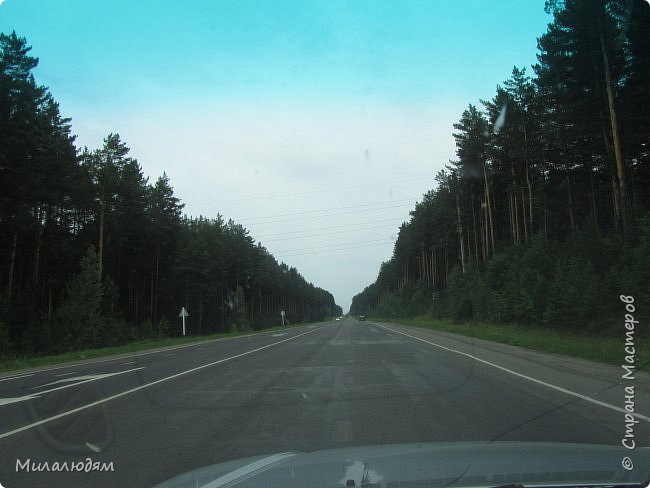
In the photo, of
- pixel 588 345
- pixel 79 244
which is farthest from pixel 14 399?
pixel 79 244

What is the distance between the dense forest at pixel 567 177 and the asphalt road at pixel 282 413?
12.4 metres

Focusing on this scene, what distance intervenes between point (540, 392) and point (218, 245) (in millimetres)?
80145

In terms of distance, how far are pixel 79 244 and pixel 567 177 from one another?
146ft

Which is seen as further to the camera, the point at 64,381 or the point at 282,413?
the point at 64,381

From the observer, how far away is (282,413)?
28.8 feet

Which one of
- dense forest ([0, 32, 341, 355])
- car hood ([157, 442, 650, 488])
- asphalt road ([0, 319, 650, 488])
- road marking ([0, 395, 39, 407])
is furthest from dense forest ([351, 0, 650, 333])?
dense forest ([0, 32, 341, 355])

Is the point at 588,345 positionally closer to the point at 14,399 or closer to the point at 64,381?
the point at 64,381

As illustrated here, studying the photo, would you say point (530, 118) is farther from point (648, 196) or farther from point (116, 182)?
point (116, 182)

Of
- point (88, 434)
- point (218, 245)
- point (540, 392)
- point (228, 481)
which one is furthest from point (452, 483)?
point (218, 245)

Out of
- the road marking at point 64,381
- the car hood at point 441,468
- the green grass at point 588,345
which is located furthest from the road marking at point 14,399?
the green grass at point 588,345

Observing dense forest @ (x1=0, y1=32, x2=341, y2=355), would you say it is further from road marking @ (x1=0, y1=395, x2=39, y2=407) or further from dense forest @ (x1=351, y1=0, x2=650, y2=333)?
dense forest @ (x1=351, y1=0, x2=650, y2=333)

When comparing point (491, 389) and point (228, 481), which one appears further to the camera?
point (491, 389)

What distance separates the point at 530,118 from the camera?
1726 inches

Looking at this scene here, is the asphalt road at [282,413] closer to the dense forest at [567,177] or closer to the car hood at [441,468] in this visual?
the car hood at [441,468]
